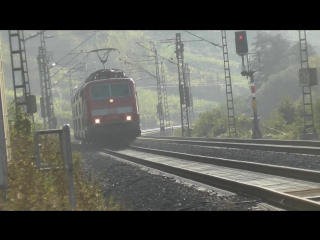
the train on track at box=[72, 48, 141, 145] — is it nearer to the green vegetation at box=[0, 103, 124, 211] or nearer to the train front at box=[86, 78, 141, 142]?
the train front at box=[86, 78, 141, 142]

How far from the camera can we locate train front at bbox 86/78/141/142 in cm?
2864

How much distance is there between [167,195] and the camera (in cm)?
1164

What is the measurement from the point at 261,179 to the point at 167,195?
264 centimetres

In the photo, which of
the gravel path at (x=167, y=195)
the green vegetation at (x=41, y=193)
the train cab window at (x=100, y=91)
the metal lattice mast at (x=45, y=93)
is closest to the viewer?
the green vegetation at (x=41, y=193)

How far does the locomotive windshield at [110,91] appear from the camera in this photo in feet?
94.5

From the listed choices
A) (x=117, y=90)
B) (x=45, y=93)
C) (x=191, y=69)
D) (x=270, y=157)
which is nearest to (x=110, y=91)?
(x=117, y=90)

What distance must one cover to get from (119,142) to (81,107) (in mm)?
2668

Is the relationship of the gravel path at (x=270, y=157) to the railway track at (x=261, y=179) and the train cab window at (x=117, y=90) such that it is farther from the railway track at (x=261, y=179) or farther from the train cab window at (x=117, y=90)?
the train cab window at (x=117, y=90)

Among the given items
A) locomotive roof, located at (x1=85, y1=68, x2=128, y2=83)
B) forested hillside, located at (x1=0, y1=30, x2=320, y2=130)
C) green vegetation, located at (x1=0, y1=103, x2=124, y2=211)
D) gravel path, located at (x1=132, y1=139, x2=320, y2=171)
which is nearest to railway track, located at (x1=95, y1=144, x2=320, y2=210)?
gravel path, located at (x1=132, y1=139, x2=320, y2=171)

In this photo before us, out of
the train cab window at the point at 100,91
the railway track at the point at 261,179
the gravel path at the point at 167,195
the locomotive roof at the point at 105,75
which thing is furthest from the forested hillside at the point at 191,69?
the gravel path at the point at 167,195

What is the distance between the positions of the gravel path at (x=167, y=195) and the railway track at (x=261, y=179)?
237 mm

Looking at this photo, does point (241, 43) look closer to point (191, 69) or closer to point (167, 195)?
point (167, 195)

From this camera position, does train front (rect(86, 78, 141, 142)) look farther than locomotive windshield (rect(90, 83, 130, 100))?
No
